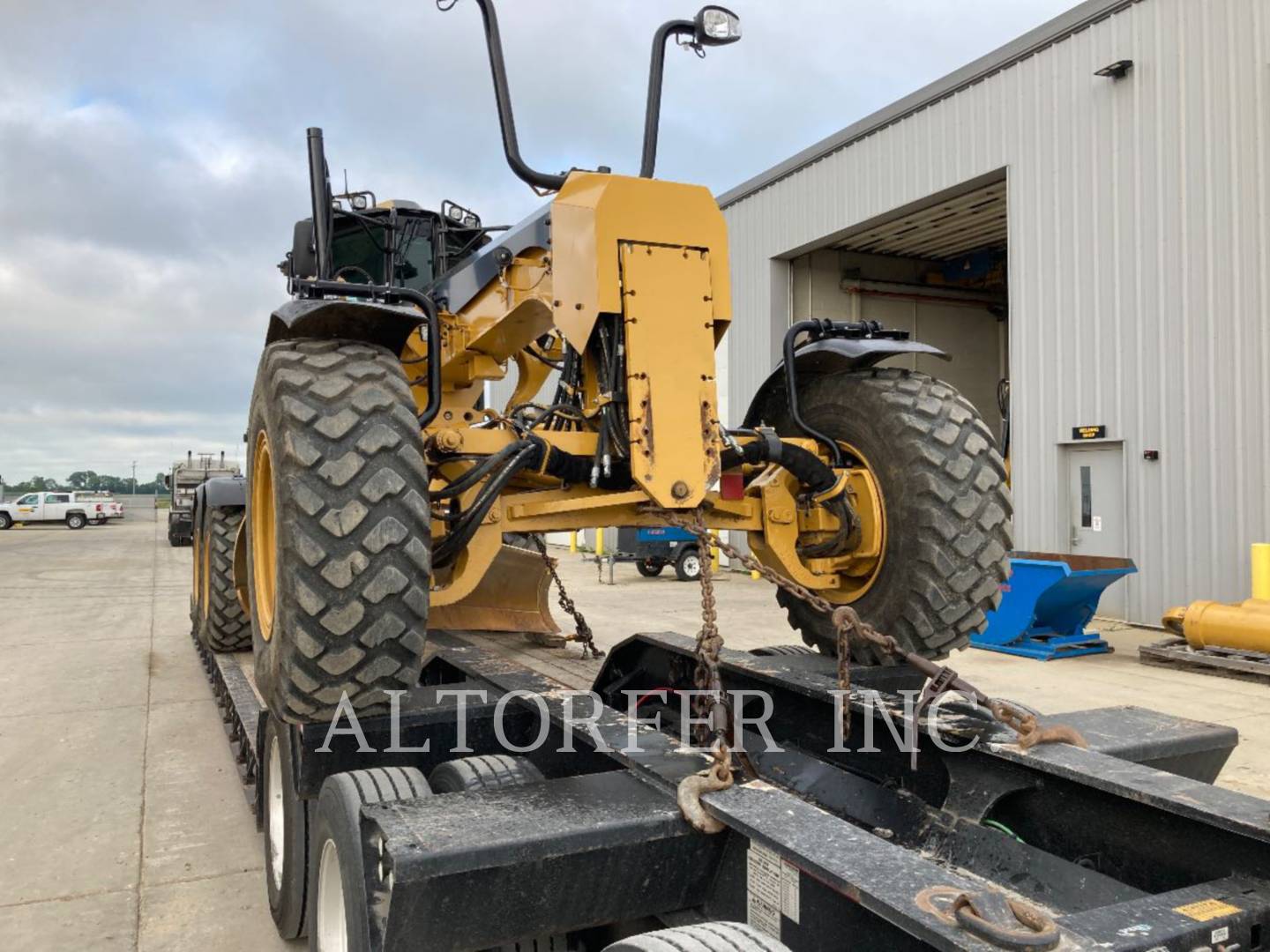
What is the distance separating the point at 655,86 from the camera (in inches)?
154

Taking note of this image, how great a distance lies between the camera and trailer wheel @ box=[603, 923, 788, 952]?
171 cm

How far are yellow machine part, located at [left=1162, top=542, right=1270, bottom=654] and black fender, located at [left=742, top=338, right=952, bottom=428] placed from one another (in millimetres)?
5309

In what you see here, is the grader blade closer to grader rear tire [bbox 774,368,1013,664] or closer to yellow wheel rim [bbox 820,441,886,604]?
yellow wheel rim [bbox 820,441,886,604]

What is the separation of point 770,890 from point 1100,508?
10287 millimetres

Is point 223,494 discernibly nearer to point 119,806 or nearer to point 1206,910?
point 119,806

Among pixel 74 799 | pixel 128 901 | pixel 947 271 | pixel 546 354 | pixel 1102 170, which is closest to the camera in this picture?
pixel 128 901

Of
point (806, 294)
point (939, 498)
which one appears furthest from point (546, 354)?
point (806, 294)

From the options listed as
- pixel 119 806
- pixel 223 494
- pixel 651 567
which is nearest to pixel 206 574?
pixel 223 494

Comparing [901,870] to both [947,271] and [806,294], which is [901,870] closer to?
[806,294]

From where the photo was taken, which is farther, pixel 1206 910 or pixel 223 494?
pixel 223 494

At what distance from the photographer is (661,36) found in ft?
12.6

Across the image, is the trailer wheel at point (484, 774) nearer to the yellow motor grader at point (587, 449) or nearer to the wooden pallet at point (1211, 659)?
the yellow motor grader at point (587, 449)

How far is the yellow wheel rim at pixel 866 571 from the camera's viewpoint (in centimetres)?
408

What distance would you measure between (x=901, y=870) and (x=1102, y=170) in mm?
10997
